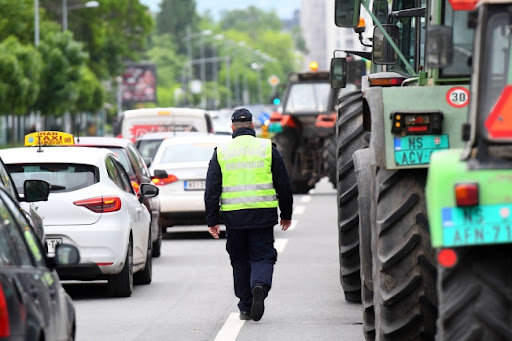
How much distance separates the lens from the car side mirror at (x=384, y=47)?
11828mm

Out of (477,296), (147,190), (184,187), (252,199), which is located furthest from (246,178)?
(184,187)

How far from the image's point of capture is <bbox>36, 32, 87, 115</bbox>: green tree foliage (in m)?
70.4

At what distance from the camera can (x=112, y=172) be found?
1498 centimetres

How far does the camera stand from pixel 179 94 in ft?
469

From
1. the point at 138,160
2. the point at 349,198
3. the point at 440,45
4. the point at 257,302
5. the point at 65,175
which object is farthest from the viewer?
the point at 138,160

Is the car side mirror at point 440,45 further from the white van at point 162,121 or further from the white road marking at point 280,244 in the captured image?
the white van at point 162,121

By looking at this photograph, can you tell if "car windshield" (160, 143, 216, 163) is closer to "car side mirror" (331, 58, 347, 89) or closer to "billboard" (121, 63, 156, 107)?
"car side mirror" (331, 58, 347, 89)

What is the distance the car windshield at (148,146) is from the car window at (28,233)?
58.8ft

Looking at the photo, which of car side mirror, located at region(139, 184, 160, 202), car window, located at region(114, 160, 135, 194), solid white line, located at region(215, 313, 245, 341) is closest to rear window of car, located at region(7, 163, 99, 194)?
car window, located at region(114, 160, 135, 194)

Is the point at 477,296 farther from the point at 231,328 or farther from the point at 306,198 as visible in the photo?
the point at 306,198

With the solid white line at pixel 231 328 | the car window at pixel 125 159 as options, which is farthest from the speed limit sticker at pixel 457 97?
the car window at pixel 125 159

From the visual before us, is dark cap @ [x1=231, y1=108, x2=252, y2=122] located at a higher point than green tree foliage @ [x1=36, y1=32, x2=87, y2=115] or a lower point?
higher

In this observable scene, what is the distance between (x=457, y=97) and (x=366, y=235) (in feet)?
6.06

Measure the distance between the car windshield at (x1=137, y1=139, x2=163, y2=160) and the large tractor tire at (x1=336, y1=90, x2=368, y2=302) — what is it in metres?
12.6
